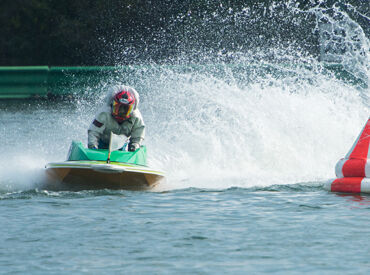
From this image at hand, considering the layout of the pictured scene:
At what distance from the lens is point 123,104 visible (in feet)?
34.1

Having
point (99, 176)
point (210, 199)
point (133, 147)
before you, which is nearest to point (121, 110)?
point (133, 147)

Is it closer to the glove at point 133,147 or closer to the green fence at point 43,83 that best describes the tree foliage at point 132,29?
the green fence at point 43,83

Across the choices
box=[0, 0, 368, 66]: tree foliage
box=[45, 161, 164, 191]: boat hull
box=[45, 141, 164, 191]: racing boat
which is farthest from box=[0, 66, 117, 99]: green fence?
box=[45, 161, 164, 191]: boat hull

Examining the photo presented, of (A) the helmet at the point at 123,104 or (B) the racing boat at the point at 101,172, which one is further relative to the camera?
(A) the helmet at the point at 123,104

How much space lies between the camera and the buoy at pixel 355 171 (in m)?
9.47

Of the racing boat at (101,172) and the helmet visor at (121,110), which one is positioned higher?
the helmet visor at (121,110)

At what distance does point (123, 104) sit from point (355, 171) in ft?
10.9

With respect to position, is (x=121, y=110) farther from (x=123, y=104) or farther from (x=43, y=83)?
(x=43, y=83)

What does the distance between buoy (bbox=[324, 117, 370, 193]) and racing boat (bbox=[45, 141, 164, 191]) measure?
236cm

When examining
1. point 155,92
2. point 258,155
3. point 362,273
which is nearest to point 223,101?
point 258,155

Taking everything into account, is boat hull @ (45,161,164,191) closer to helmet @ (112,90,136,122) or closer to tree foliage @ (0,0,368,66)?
helmet @ (112,90,136,122)

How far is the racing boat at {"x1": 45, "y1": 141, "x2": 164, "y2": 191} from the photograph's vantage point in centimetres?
954

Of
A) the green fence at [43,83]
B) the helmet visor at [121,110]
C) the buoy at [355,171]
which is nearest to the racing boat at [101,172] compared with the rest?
the helmet visor at [121,110]

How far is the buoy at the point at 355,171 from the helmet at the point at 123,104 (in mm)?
2949
